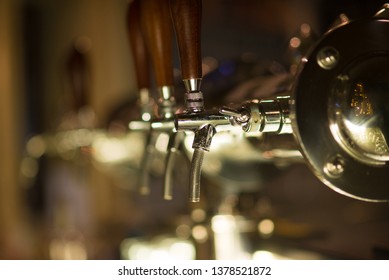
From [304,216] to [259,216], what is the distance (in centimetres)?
9

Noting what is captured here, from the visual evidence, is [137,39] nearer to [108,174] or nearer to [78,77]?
[78,77]

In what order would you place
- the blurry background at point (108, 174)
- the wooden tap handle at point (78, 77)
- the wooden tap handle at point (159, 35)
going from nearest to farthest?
the wooden tap handle at point (159, 35), the blurry background at point (108, 174), the wooden tap handle at point (78, 77)

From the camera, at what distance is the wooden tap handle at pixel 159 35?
0.59 metres

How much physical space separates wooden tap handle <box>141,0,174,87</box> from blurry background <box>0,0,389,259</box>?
27 cm

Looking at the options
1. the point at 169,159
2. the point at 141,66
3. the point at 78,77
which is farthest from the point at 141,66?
the point at 78,77

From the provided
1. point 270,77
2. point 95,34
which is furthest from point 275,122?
point 95,34

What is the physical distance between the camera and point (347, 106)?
470mm

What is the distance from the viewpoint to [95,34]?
2.09 metres

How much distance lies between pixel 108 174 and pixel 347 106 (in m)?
1.12

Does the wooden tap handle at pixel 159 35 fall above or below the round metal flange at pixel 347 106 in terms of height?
above

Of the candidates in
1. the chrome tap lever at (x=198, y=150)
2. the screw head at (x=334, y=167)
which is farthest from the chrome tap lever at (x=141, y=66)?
the screw head at (x=334, y=167)

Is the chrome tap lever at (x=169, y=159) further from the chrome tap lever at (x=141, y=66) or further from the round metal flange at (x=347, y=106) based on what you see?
the round metal flange at (x=347, y=106)

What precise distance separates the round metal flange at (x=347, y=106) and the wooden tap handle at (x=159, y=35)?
0.17m

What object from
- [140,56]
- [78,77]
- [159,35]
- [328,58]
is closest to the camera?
[328,58]
